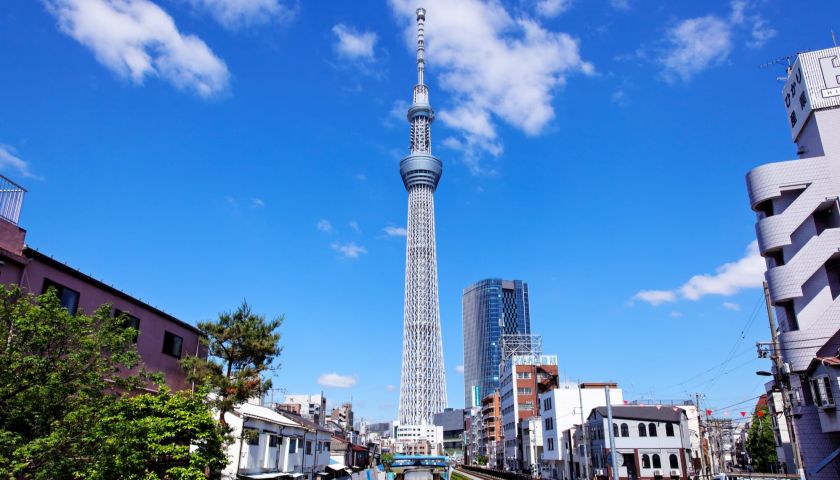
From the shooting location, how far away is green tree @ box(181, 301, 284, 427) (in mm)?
22469

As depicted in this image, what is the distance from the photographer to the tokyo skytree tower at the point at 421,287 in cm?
14350

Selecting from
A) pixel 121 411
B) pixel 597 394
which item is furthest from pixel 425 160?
pixel 121 411

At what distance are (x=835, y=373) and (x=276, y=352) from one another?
27875mm

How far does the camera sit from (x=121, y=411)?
16.3 meters

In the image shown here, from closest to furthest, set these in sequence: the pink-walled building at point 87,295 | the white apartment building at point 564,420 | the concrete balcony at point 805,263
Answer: the pink-walled building at point 87,295, the concrete balcony at point 805,263, the white apartment building at point 564,420

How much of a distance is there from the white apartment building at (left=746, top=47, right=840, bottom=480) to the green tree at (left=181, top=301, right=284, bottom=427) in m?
28.1

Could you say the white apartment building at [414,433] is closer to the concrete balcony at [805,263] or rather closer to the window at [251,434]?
the window at [251,434]

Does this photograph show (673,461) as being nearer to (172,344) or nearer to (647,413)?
(647,413)

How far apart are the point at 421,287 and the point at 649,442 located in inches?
3886

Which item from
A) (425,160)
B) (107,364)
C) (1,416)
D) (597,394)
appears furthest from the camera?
(425,160)

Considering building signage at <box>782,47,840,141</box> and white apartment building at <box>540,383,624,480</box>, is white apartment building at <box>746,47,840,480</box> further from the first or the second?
white apartment building at <box>540,383,624,480</box>

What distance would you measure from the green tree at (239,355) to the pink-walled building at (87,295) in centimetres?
164

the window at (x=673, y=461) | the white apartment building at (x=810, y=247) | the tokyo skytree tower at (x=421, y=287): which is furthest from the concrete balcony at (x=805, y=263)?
the tokyo skytree tower at (x=421, y=287)

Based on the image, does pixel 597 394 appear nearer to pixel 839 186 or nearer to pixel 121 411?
pixel 839 186
